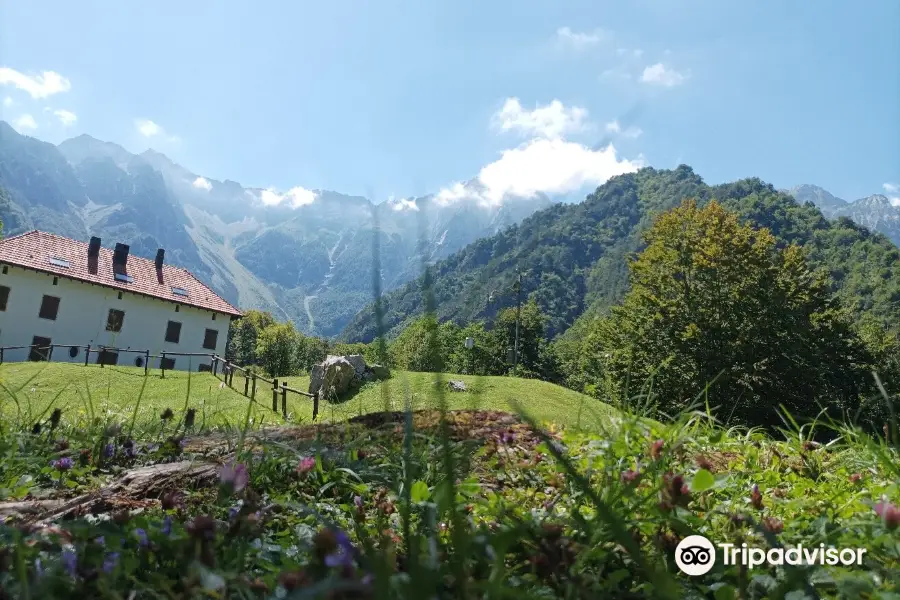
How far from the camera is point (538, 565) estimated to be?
103 centimetres

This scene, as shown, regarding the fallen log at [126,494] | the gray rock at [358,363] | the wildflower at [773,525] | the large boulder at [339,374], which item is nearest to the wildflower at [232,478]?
the fallen log at [126,494]

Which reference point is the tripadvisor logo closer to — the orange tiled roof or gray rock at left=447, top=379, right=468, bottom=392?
gray rock at left=447, top=379, right=468, bottom=392

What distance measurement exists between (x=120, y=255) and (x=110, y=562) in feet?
124

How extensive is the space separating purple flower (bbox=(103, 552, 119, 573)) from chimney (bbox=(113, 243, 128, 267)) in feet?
122

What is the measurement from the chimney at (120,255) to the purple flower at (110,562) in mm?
37129

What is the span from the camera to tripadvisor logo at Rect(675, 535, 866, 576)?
1223mm

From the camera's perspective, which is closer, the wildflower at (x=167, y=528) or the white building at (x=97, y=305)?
the wildflower at (x=167, y=528)

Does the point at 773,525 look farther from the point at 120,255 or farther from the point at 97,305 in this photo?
the point at 120,255

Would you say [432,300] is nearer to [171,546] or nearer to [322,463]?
[171,546]

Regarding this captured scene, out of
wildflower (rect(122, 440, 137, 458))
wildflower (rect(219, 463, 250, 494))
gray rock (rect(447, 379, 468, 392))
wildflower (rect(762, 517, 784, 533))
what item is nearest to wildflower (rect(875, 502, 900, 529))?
wildflower (rect(762, 517, 784, 533))

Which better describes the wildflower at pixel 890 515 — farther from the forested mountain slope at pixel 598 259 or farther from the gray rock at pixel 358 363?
the gray rock at pixel 358 363

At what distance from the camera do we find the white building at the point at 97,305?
28562 millimetres

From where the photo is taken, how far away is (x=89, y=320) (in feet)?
101

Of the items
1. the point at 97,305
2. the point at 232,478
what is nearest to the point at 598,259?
the point at 97,305
